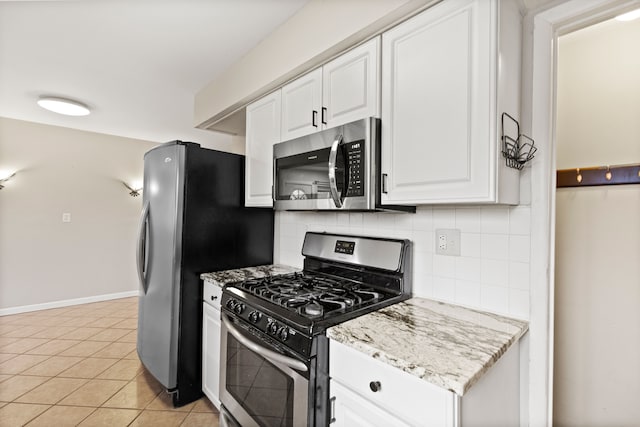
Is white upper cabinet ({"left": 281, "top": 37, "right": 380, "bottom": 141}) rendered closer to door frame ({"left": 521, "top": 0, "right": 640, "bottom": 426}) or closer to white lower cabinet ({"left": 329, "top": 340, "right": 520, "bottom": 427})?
door frame ({"left": 521, "top": 0, "right": 640, "bottom": 426})

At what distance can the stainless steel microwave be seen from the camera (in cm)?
141

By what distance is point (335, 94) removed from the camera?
5.24 feet

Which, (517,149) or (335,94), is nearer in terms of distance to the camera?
(517,149)

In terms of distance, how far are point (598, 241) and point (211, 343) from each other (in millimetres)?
2227

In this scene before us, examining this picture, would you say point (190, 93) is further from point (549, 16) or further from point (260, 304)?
point (549, 16)

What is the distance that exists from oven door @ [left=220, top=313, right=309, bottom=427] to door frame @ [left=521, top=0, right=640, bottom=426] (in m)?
0.92

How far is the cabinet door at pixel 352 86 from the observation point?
56.4 inches

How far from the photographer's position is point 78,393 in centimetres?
217

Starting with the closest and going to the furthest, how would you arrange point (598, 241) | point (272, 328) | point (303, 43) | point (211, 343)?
point (272, 328) → point (598, 241) → point (303, 43) → point (211, 343)

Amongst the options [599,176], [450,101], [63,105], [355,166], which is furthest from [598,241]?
[63,105]

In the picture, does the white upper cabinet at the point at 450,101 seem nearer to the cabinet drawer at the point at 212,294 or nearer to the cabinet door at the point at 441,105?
the cabinet door at the point at 441,105

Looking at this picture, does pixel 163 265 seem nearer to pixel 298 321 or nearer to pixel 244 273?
pixel 244 273

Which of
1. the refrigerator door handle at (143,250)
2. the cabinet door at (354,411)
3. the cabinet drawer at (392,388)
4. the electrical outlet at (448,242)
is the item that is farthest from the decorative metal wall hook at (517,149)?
the refrigerator door handle at (143,250)

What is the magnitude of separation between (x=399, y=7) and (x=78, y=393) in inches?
119
